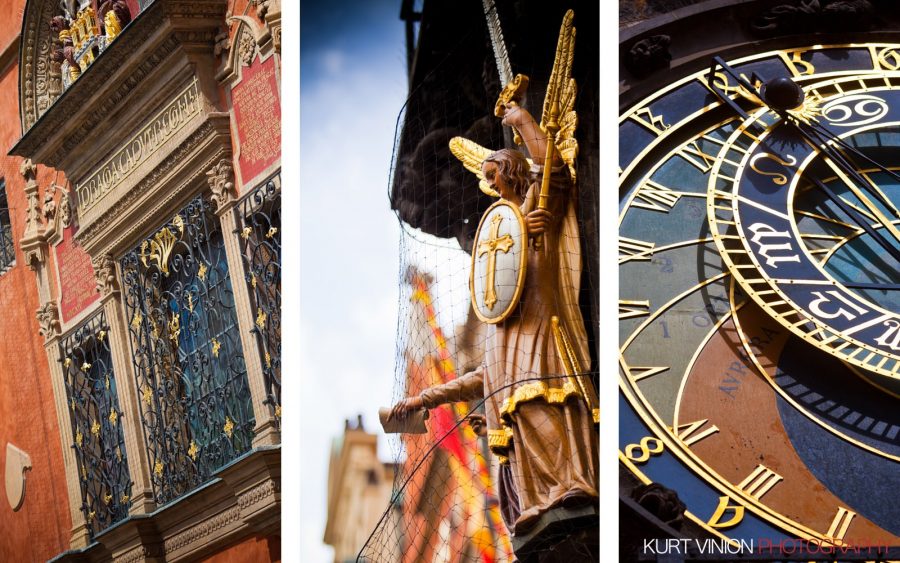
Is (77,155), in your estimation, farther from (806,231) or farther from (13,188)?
(806,231)

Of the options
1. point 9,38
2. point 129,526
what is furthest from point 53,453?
point 9,38

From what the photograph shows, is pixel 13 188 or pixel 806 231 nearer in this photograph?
pixel 806 231

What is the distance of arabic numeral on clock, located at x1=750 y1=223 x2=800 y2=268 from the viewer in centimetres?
464

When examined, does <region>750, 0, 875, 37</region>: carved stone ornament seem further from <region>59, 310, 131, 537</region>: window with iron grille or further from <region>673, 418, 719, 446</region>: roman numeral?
<region>59, 310, 131, 537</region>: window with iron grille

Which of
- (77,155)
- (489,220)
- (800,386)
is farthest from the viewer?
(77,155)

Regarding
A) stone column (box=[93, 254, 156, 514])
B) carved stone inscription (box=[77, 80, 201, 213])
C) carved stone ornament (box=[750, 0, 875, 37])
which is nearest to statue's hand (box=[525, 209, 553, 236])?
carved stone ornament (box=[750, 0, 875, 37])

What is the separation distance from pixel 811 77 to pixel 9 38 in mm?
3017

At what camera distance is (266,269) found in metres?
5.26

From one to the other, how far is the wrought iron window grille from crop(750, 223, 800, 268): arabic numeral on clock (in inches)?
54.5

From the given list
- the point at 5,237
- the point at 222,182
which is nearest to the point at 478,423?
the point at 222,182

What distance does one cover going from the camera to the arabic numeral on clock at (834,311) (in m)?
4.55

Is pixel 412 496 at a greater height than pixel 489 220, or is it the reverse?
pixel 489 220

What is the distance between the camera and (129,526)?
18.3 ft

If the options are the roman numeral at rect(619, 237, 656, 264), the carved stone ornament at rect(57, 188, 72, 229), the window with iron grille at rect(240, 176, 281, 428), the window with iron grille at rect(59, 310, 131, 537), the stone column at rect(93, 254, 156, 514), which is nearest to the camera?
the roman numeral at rect(619, 237, 656, 264)
